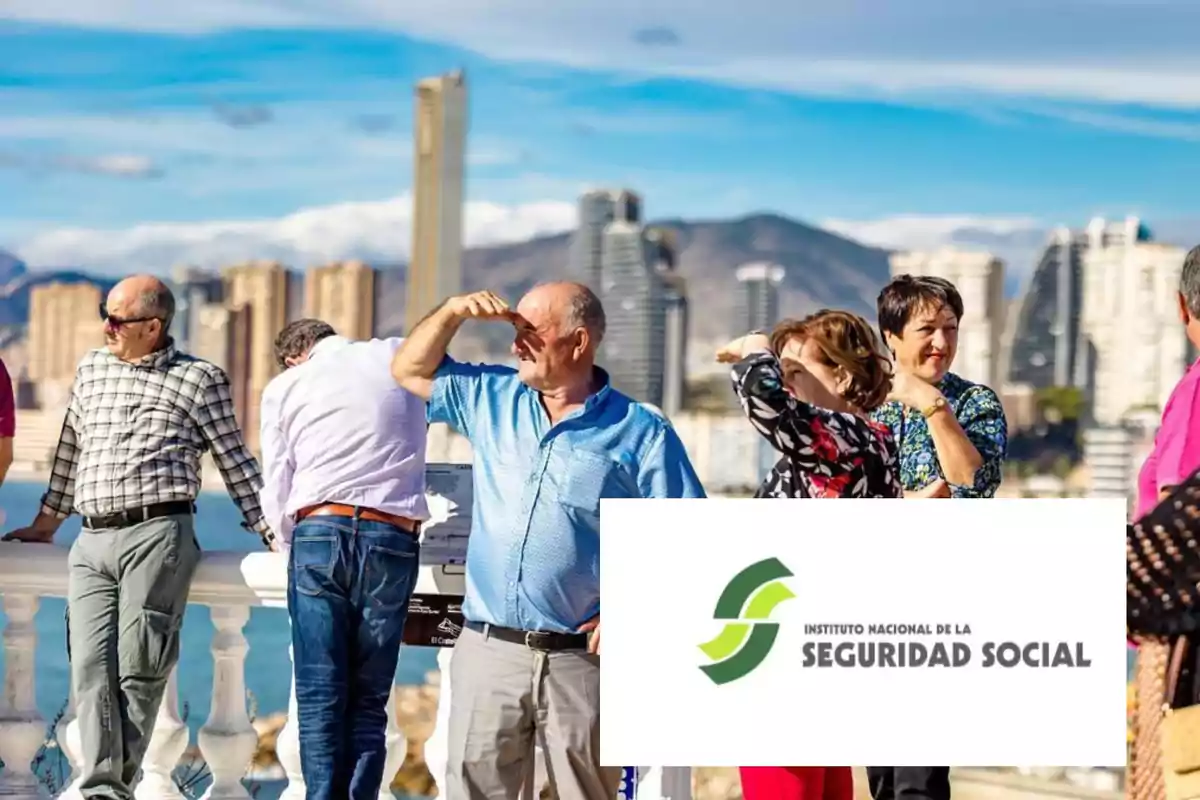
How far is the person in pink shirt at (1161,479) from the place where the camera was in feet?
11.1

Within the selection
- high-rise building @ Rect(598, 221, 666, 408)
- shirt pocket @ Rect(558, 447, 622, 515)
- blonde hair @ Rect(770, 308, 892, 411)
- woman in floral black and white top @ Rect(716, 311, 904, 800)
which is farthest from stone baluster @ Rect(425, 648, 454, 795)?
high-rise building @ Rect(598, 221, 666, 408)

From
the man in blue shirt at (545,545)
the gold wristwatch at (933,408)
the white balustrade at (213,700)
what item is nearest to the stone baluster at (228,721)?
the white balustrade at (213,700)

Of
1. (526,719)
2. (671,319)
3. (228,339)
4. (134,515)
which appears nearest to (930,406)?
(526,719)

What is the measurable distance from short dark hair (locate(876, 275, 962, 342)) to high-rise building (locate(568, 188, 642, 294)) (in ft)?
445

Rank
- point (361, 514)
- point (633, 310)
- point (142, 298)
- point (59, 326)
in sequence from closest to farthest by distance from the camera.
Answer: point (361, 514) < point (142, 298) < point (59, 326) < point (633, 310)

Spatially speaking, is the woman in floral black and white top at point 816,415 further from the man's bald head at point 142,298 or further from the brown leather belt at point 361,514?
the man's bald head at point 142,298

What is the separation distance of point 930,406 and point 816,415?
0.46 metres

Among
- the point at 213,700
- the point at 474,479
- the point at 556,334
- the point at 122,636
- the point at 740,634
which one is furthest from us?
the point at 213,700

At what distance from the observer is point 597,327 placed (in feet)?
12.8

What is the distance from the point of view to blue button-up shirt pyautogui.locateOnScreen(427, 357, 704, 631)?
382 centimetres

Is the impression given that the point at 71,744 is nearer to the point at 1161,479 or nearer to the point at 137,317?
the point at 137,317

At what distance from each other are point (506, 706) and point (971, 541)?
1.02 meters

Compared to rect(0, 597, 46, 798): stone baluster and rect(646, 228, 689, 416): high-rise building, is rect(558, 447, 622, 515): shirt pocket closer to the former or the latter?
rect(0, 597, 46, 798): stone baluster

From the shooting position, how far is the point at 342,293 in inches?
4877
